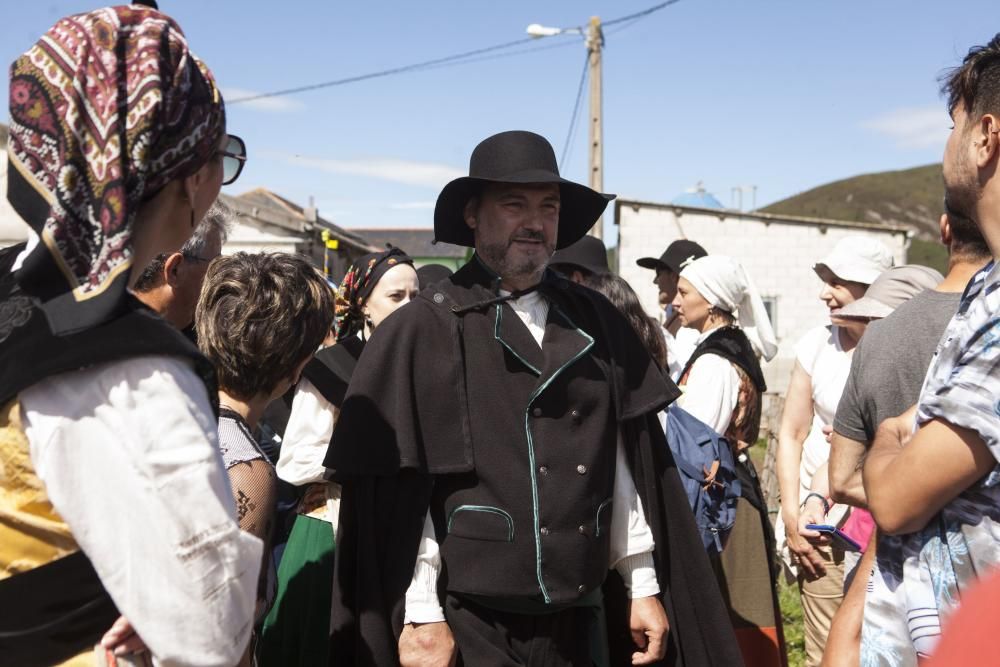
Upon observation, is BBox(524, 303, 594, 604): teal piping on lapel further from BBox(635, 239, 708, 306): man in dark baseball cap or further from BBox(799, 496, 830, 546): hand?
BBox(635, 239, 708, 306): man in dark baseball cap

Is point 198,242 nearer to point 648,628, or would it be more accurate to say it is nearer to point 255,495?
point 255,495

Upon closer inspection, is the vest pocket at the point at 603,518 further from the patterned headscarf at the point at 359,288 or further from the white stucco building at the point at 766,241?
the white stucco building at the point at 766,241

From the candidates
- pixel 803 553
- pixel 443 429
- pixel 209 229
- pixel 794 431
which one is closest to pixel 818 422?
pixel 794 431

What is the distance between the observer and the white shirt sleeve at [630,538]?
280cm

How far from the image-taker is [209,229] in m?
2.79

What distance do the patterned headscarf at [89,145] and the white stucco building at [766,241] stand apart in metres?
21.9

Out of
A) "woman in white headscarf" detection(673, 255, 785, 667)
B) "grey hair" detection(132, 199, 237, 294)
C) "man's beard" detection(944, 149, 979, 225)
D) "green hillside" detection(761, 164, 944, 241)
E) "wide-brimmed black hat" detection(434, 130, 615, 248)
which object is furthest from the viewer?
"green hillside" detection(761, 164, 944, 241)

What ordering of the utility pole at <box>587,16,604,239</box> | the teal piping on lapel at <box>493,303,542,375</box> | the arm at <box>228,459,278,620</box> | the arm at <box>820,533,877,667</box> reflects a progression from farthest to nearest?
the utility pole at <box>587,16,604,239</box>
the teal piping on lapel at <box>493,303,542,375</box>
the arm at <box>228,459,278,620</box>
the arm at <box>820,533,877,667</box>

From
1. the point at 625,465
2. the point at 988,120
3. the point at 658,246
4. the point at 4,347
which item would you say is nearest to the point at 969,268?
the point at 988,120

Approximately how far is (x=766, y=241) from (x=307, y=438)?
72.3 feet

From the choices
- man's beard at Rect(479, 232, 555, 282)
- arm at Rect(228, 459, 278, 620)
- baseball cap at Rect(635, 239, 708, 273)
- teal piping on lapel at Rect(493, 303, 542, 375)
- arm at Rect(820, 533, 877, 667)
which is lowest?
arm at Rect(820, 533, 877, 667)

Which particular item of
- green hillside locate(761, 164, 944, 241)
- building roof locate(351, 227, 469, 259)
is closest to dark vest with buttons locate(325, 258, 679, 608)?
building roof locate(351, 227, 469, 259)

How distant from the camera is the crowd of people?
1.28 m

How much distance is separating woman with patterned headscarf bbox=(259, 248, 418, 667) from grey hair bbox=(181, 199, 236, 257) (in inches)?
23.4
